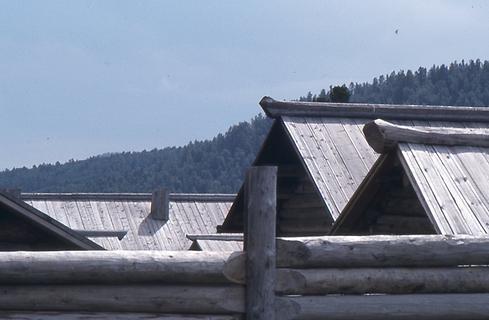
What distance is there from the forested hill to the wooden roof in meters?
20.6

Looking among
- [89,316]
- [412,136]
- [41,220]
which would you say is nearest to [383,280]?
[89,316]

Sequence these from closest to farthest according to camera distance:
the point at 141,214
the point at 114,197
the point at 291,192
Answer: the point at 291,192, the point at 141,214, the point at 114,197

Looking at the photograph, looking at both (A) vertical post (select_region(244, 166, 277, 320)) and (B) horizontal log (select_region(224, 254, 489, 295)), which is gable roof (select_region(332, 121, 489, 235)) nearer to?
(B) horizontal log (select_region(224, 254, 489, 295))

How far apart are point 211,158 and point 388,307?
276ft

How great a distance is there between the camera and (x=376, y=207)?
11.8 meters

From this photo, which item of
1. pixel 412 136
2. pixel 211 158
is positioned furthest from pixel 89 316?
pixel 211 158

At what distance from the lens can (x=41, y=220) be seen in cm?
1333

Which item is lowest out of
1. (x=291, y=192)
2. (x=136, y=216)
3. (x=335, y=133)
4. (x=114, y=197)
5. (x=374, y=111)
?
(x=335, y=133)

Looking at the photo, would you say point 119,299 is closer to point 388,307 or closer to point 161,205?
point 388,307

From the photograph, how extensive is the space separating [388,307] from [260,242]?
2.80ft

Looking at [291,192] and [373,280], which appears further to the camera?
[291,192]

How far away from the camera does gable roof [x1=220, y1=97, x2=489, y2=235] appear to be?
579 inches

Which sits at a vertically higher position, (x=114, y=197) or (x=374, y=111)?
(x=114, y=197)

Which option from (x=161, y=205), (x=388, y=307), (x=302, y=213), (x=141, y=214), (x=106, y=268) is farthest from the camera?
(x=141, y=214)
